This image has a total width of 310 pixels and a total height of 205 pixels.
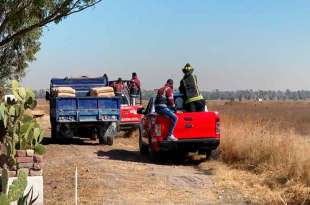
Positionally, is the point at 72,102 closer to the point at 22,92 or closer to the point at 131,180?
the point at 131,180

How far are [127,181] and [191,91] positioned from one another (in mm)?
4567

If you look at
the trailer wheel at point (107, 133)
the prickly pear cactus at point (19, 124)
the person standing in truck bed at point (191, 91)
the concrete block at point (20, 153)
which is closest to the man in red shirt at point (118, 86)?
the trailer wheel at point (107, 133)

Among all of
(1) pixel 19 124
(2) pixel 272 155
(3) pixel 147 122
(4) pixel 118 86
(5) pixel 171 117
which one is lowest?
(2) pixel 272 155

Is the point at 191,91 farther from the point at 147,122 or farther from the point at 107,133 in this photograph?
the point at 107,133

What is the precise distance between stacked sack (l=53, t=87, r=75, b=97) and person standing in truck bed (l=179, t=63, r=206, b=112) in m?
5.57

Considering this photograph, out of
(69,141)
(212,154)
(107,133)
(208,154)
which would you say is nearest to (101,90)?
(107,133)

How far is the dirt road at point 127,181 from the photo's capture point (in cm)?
1068

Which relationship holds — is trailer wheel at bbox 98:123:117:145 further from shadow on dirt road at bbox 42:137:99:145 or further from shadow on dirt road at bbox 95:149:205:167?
shadow on dirt road at bbox 95:149:205:167

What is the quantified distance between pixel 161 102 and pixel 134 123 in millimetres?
7798

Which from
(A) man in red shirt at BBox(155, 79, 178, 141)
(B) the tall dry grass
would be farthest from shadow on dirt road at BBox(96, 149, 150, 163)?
(B) the tall dry grass

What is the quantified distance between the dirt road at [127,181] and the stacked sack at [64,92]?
385cm

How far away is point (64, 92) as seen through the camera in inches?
817

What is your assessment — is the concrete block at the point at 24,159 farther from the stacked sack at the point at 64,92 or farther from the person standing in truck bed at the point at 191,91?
the stacked sack at the point at 64,92

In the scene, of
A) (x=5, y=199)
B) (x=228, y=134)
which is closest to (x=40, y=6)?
(x=228, y=134)
